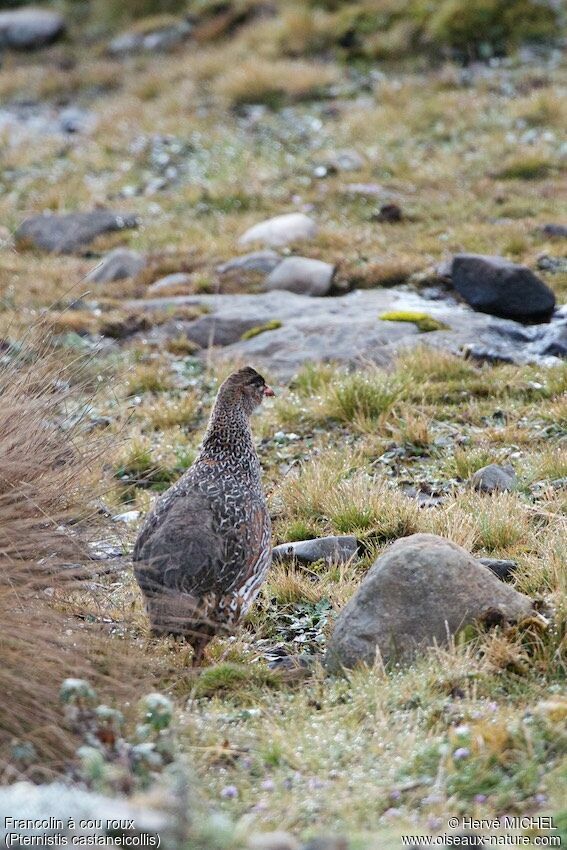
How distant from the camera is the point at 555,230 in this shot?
42.7 feet

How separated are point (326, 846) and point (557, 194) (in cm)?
1198

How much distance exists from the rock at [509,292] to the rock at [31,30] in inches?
615

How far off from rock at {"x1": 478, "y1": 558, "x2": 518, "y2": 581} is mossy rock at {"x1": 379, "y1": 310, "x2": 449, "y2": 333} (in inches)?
177

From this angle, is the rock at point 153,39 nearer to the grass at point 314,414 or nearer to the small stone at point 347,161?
the grass at point 314,414

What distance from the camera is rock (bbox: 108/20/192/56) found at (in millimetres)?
22172

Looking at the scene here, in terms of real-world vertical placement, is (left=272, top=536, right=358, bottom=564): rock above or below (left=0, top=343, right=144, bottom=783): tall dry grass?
below

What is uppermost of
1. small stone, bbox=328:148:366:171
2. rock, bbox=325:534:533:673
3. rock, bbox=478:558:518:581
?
rock, bbox=325:534:533:673

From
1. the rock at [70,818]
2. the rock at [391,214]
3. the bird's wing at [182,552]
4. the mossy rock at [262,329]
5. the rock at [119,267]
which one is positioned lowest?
the rock at [391,214]

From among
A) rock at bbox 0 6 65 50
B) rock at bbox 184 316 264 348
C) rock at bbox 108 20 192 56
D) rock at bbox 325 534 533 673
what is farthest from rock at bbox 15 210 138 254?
rock at bbox 0 6 65 50

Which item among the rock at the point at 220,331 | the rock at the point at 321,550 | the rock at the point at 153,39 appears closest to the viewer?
the rock at the point at 321,550

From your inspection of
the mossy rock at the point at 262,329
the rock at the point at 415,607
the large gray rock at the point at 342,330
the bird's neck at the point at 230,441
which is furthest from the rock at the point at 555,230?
the rock at the point at 415,607

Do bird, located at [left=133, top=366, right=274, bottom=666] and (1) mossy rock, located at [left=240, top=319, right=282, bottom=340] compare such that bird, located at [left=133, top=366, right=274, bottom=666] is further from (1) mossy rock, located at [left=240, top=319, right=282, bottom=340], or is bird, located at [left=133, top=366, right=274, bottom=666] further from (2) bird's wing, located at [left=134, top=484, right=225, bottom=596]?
(1) mossy rock, located at [left=240, top=319, right=282, bottom=340]

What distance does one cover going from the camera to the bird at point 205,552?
5.82 meters

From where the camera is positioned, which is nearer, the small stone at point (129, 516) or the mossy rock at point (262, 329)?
the small stone at point (129, 516)
